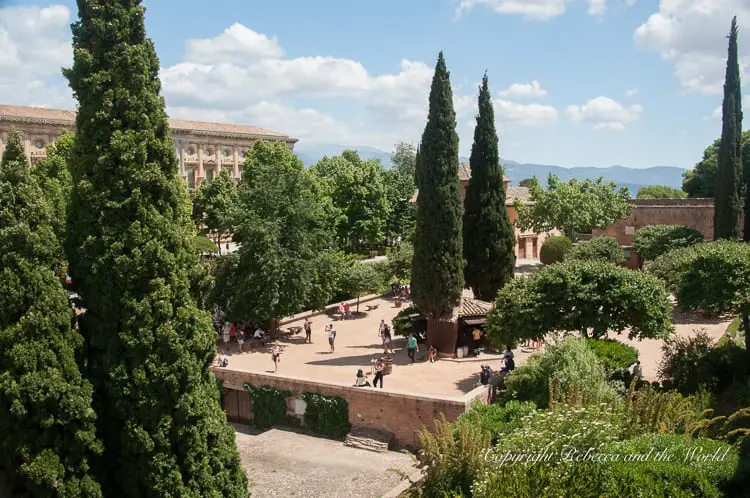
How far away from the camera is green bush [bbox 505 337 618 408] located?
51.6 ft

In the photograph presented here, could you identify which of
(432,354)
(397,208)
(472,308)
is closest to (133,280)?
(432,354)

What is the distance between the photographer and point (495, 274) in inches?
1192

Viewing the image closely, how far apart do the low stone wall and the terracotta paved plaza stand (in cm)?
69

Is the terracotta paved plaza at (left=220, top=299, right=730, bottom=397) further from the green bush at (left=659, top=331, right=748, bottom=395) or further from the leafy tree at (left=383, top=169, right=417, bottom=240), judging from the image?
the leafy tree at (left=383, top=169, right=417, bottom=240)

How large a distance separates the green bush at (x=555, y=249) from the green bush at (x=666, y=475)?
34375mm

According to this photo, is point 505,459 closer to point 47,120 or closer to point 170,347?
point 170,347

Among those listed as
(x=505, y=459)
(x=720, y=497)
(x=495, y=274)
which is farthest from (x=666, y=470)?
(x=495, y=274)

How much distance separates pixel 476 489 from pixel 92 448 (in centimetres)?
642

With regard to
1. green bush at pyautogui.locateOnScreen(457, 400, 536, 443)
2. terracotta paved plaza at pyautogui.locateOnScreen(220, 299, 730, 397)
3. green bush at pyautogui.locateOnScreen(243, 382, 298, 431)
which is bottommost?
green bush at pyautogui.locateOnScreen(243, 382, 298, 431)

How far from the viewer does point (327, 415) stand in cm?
2091

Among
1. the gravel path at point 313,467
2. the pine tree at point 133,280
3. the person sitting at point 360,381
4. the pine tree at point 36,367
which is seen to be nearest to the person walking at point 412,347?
the person sitting at point 360,381

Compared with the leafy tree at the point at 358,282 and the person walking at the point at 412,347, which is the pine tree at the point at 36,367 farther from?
the leafy tree at the point at 358,282

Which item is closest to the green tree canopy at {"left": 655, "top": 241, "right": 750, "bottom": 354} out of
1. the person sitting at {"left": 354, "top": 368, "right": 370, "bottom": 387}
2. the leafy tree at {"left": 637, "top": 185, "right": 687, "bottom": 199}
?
the person sitting at {"left": 354, "top": 368, "right": 370, "bottom": 387}

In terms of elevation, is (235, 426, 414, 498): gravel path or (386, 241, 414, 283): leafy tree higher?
(386, 241, 414, 283): leafy tree
